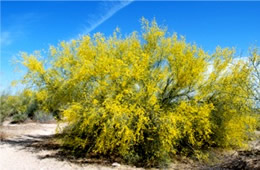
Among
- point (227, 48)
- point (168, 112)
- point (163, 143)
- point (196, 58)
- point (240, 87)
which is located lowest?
point (163, 143)

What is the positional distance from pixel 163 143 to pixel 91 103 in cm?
273

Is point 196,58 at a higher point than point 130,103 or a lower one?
higher

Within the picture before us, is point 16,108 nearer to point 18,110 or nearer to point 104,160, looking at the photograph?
point 18,110

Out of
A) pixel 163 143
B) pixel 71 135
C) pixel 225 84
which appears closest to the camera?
pixel 163 143

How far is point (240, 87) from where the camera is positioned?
11039 mm

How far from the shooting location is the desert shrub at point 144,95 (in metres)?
9.24

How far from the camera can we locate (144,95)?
373 inches

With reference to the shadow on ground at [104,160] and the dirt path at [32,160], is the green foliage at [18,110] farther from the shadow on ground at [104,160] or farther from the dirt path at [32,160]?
the dirt path at [32,160]

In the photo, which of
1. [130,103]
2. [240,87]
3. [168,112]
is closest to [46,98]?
[130,103]

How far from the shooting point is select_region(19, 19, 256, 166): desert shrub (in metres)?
9.24

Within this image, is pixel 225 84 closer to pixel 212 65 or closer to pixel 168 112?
pixel 212 65

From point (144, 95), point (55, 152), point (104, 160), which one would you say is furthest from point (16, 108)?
point (144, 95)

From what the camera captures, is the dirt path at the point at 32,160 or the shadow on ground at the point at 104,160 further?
the dirt path at the point at 32,160

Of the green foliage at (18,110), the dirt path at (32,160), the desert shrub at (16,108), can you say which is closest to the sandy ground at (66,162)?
the dirt path at (32,160)
